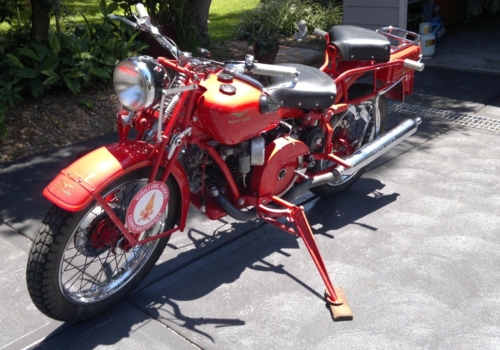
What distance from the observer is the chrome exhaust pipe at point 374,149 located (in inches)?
159

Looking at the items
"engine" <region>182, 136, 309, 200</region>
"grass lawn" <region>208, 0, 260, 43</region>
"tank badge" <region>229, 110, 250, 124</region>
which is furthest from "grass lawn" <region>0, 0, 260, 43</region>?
"tank badge" <region>229, 110, 250, 124</region>

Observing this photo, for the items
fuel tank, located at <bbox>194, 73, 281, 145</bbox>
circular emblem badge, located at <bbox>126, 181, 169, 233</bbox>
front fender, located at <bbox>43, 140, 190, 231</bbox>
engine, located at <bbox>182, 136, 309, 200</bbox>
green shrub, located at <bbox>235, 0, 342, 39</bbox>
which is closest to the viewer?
front fender, located at <bbox>43, 140, 190, 231</bbox>

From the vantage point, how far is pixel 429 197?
14.6 feet

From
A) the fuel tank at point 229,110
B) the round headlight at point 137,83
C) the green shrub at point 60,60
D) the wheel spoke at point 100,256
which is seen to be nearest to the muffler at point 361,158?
the fuel tank at point 229,110

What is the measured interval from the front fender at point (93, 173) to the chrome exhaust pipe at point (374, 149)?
140 centimetres

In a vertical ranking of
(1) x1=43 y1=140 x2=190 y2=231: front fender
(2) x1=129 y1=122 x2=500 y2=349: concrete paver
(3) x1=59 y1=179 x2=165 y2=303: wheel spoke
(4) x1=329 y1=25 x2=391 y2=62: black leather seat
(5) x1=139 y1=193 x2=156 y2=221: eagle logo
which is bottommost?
(2) x1=129 y1=122 x2=500 y2=349: concrete paver

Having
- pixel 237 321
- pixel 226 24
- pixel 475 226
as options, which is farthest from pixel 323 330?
pixel 226 24

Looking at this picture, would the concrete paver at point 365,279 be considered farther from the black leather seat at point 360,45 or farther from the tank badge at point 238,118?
the black leather seat at point 360,45

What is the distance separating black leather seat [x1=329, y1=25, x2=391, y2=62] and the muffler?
56 cm

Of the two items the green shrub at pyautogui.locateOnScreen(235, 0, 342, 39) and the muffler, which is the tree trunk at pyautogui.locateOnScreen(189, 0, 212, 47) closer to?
the green shrub at pyautogui.locateOnScreen(235, 0, 342, 39)

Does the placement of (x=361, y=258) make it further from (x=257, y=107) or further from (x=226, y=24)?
(x=226, y=24)

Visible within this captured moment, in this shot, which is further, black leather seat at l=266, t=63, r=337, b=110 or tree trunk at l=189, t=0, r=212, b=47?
tree trunk at l=189, t=0, r=212, b=47

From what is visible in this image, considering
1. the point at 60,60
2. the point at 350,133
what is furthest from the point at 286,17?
the point at 350,133

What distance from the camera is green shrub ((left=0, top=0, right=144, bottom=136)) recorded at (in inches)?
227
